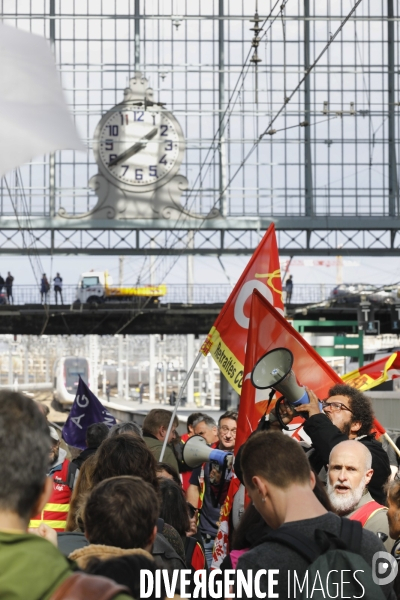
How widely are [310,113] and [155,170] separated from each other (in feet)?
20.9

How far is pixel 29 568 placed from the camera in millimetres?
2148

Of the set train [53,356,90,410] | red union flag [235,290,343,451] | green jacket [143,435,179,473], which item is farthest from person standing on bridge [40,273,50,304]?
red union flag [235,290,343,451]

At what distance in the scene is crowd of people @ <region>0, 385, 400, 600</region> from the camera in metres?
2.24

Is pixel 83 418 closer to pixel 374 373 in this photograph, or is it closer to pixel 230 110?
pixel 374 373

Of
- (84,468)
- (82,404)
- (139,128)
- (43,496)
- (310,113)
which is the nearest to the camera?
(43,496)

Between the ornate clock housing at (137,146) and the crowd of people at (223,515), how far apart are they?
30.0m

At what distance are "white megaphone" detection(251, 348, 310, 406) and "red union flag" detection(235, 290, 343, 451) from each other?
45.6 inches

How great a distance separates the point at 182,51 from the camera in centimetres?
3881

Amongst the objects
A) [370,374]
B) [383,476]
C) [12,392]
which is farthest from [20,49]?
[370,374]

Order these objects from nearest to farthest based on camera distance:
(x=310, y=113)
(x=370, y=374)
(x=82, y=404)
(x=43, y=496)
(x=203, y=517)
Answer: (x=43, y=496), (x=203, y=517), (x=370, y=374), (x=82, y=404), (x=310, y=113)

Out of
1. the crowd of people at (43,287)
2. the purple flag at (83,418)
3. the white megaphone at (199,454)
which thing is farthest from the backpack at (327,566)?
the crowd of people at (43,287)

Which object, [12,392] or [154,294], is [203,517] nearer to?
[12,392]

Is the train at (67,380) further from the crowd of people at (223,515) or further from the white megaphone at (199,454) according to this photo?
the crowd of people at (223,515)

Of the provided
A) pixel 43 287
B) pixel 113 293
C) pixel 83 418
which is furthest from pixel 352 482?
pixel 113 293
